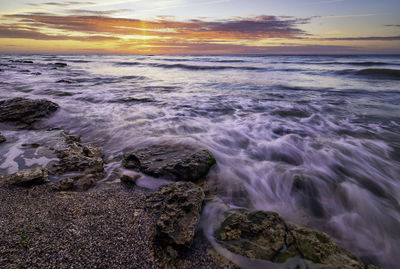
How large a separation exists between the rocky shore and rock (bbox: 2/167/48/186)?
12mm

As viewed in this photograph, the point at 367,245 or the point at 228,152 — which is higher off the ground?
the point at 367,245

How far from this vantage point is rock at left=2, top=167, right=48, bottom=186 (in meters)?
3.12

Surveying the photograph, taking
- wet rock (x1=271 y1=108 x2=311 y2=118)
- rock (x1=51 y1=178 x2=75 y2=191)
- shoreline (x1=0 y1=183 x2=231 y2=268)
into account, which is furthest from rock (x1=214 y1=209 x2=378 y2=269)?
wet rock (x1=271 y1=108 x2=311 y2=118)

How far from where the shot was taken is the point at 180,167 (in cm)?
358

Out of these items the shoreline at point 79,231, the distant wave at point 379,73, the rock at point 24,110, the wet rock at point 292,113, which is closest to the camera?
the shoreline at point 79,231

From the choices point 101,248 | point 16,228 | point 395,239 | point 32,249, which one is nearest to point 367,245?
point 395,239

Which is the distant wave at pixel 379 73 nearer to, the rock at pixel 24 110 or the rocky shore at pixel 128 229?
the rocky shore at pixel 128 229

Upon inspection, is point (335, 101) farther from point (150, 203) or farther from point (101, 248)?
point (101, 248)

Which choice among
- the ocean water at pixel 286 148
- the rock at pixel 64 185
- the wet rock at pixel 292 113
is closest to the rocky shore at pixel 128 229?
the rock at pixel 64 185

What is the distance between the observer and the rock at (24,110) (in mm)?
6057

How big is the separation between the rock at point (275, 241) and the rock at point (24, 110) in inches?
255

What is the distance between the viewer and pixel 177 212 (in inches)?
97.0

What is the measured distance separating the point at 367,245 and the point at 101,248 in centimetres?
302

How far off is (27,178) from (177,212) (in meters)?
2.41
